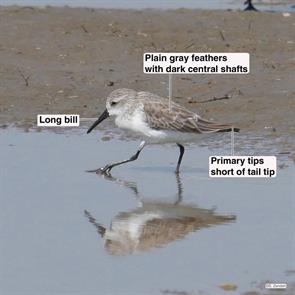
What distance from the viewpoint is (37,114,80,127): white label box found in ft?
44.6

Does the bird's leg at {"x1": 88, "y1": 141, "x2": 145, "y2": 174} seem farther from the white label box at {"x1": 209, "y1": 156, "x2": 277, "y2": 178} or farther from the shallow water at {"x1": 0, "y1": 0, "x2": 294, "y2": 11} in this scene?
the shallow water at {"x1": 0, "y1": 0, "x2": 294, "y2": 11}

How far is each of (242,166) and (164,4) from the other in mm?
12763

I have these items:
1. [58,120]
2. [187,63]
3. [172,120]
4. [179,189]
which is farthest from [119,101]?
[58,120]

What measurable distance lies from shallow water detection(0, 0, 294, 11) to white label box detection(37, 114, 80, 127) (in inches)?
352

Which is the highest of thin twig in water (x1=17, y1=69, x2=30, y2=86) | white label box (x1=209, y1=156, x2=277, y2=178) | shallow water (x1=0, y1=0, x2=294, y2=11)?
shallow water (x1=0, y1=0, x2=294, y2=11)

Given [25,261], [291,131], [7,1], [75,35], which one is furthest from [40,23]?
[25,261]

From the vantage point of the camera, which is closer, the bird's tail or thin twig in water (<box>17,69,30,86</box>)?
the bird's tail

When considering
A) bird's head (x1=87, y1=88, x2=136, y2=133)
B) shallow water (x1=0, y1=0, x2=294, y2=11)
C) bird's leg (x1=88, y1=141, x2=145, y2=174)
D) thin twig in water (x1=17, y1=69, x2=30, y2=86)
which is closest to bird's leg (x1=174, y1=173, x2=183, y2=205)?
bird's leg (x1=88, y1=141, x2=145, y2=174)

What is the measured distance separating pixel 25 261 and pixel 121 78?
8.04m

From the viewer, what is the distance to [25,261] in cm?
891

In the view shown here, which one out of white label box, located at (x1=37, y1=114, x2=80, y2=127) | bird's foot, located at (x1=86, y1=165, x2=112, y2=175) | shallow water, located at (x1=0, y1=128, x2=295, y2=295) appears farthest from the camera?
white label box, located at (x1=37, y1=114, x2=80, y2=127)

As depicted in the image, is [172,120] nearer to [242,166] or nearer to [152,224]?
[242,166]

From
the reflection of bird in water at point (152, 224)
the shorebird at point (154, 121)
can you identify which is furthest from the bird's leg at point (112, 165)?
the reflection of bird in water at point (152, 224)

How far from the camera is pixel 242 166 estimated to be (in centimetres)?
1144
